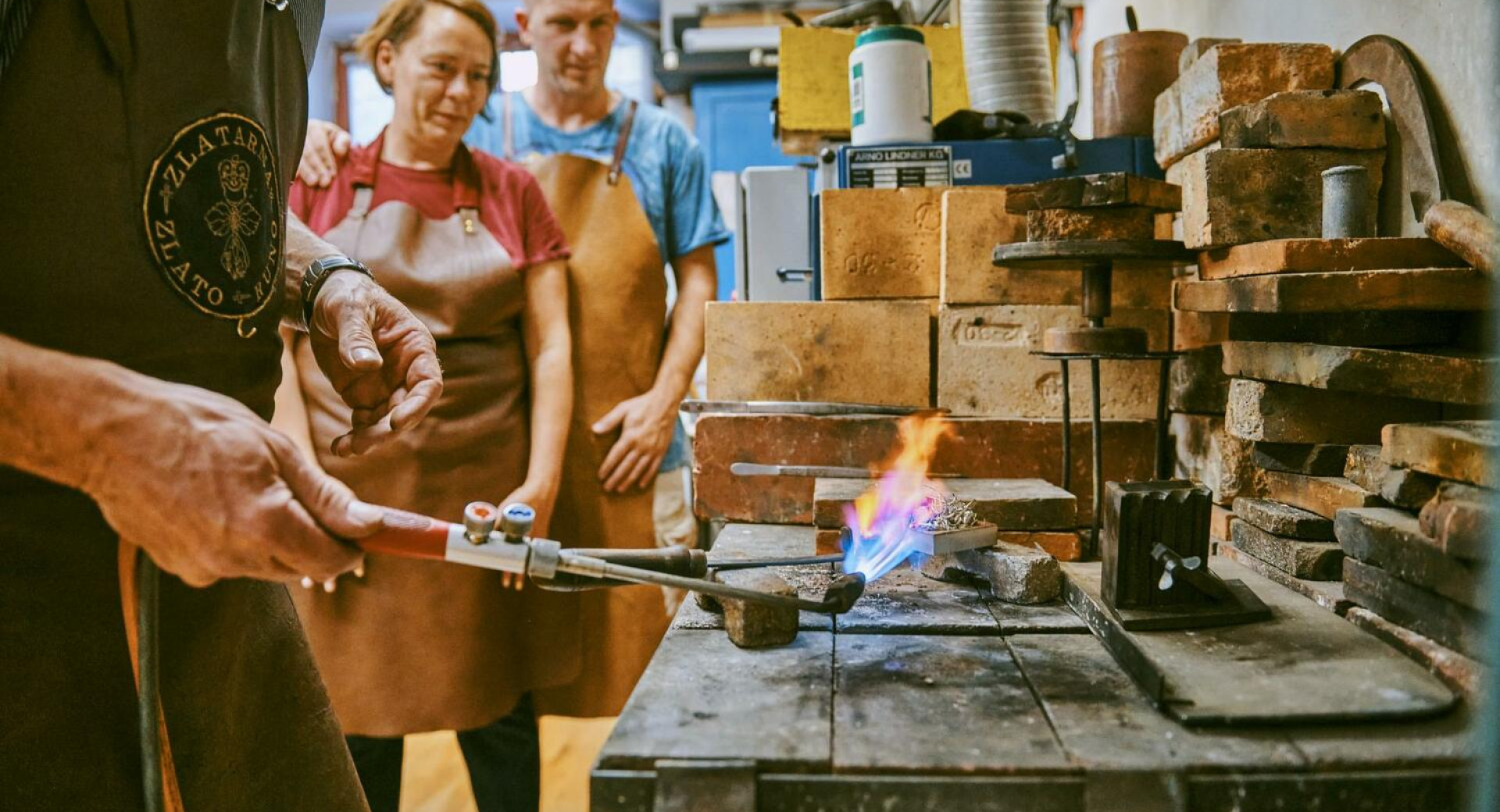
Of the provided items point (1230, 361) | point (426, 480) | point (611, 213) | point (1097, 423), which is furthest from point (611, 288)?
point (1230, 361)

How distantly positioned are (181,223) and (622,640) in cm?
208

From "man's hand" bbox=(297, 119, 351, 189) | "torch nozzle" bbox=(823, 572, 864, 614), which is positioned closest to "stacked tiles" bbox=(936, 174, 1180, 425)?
"torch nozzle" bbox=(823, 572, 864, 614)

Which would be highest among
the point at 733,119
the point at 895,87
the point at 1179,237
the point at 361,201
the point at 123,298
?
the point at 733,119

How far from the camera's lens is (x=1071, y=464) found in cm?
212

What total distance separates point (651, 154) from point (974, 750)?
2.44 meters

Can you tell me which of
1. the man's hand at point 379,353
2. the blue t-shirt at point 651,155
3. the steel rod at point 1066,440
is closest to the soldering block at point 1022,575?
the steel rod at point 1066,440

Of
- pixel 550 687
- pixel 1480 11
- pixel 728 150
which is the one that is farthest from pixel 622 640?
pixel 728 150

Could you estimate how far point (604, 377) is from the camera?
117 inches

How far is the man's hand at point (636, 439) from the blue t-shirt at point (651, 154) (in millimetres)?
251

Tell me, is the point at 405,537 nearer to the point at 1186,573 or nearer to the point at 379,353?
the point at 379,353

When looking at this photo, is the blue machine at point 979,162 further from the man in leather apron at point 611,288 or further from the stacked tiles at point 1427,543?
the stacked tiles at point 1427,543

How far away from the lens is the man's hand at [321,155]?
252 cm

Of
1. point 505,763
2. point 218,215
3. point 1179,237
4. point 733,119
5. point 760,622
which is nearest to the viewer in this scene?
point 218,215

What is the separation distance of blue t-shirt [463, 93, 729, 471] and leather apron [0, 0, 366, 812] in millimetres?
1830
